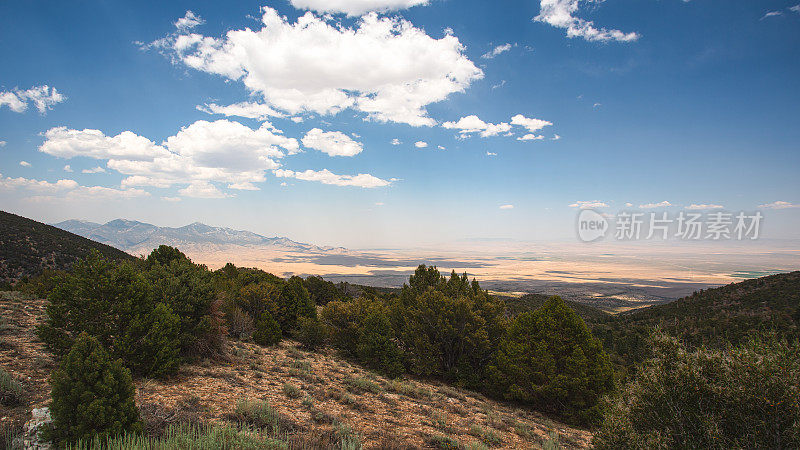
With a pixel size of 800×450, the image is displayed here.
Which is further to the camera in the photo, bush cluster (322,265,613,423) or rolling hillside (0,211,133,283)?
rolling hillside (0,211,133,283)

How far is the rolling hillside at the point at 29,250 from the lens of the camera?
36125mm

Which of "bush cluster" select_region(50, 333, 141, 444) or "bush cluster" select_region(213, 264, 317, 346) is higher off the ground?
"bush cluster" select_region(50, 333, 141, 444)

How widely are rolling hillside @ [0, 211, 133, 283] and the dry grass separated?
2818 centimetres

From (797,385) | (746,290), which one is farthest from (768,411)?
(746,290)

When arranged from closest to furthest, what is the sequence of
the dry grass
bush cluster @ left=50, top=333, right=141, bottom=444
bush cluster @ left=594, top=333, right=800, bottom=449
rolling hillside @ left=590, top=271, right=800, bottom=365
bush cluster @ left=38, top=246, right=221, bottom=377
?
1. bush cluster @ left=594, top=333, right=800, bottom=449
2. bush cluster @ left=50, top=333, right=141, bottom=444
3. the dry grass
4. bush cluster @ left=38, top=246, right=221, bottom=377
5. rolling hillside @ left=590, top=271, right=800, bottom=365

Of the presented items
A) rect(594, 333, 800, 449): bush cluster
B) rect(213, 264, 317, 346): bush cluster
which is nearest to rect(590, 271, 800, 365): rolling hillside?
rect(594, 333, 800, 449): bush cluster

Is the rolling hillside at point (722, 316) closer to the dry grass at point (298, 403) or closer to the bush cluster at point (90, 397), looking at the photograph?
the dry grass at point (298, 403)

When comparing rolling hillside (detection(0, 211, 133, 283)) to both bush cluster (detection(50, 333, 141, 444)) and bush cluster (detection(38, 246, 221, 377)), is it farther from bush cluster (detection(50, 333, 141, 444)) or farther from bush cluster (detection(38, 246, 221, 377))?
bush cluster (detection(50, 333, 141, 444))

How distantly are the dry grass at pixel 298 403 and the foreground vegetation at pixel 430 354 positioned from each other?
1.17 ft

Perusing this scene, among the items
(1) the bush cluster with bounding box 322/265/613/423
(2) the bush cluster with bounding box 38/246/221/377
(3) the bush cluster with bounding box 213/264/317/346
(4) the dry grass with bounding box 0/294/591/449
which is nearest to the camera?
(4) the dry grass with bounding box 0/294/591/449

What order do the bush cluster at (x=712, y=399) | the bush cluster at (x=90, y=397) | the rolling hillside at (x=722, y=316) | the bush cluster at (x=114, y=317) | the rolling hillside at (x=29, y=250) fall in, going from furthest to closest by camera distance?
the rolling hillside at (x=29, y=250), the rolling hillside at (x=722, y=316), the bush cluster at (x=114, y=317), the bush cluster at (x=90, y=397), the bush cluster at (x=712, y=399)

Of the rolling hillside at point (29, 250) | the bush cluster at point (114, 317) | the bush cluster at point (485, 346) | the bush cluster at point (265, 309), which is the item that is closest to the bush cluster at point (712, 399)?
the bush cluster at point (485, 346)

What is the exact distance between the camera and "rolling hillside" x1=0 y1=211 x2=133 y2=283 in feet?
119

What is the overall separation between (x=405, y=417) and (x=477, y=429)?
253 centimetres
